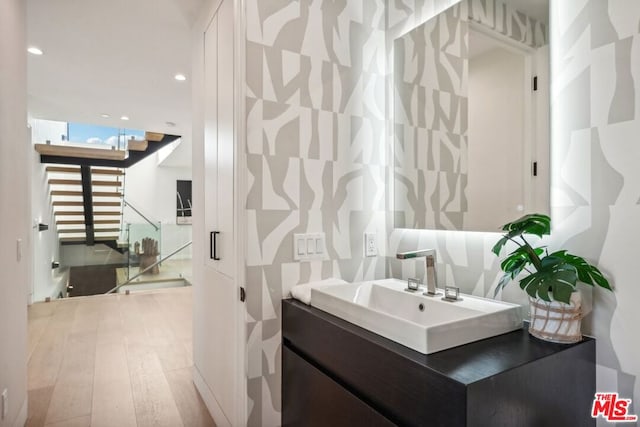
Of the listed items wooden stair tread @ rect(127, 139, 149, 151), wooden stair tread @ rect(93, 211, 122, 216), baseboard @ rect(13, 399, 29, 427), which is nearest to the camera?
baseboard @ rect(13, 399, 29, 427)

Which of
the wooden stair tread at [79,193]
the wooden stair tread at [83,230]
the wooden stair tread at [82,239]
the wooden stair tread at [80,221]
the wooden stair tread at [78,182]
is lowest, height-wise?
the wooden stair tread at [82,239]

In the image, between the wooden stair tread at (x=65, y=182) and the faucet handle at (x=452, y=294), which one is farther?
the wooden stair tread at (x=65, y=182)

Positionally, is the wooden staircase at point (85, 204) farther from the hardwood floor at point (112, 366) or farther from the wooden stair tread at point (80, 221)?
the hardwood floor at point (112, 366)

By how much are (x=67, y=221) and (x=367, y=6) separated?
7786 mm

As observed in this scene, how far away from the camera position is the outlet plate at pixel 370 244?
1.94 metres

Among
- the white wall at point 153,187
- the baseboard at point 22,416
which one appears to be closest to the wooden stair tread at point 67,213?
the white wall at point 153,187

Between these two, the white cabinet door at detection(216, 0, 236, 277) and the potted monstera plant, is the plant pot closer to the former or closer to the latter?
the potted monstera plant

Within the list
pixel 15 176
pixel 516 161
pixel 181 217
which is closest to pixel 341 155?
pixel 516 161

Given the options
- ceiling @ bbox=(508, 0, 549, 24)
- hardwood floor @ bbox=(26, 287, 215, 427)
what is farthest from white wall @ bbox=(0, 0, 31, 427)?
ceiling @ bbox=(508, 0, 549, 24)

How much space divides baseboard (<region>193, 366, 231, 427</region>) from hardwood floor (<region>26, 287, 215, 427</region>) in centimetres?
4

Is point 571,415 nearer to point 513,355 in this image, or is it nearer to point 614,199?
point 513,355

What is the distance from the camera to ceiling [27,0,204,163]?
2455mm

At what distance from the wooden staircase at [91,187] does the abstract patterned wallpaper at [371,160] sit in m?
5.46

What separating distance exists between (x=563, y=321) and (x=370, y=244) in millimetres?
998
